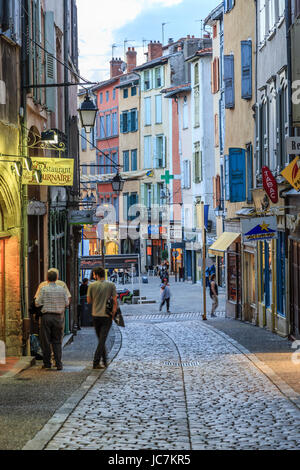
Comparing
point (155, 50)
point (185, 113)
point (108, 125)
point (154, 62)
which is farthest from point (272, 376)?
point (108, 125)

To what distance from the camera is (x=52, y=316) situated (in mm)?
15625

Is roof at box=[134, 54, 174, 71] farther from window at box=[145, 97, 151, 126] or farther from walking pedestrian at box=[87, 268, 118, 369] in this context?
walking pedestrian at box=[87, 268, 118, 369]

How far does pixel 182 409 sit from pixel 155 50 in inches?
2953

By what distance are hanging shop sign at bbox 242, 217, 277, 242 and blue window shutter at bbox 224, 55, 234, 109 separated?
10.8m

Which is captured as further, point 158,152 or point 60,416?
point 158,152

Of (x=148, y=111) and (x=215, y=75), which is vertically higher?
(x=148, y=111)

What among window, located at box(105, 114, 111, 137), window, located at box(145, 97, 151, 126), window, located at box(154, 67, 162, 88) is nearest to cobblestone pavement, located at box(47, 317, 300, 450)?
window, located at box(154, 67, 162, 88)

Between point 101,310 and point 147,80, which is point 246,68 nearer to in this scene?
point 101,310

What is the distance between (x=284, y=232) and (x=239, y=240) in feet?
31.3

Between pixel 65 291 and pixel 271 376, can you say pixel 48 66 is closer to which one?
pixel 65 291

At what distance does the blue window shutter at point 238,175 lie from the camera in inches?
1192

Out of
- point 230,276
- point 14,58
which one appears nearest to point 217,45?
point 230,276

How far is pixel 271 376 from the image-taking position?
1491 cm

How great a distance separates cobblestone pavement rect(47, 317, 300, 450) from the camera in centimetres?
959
